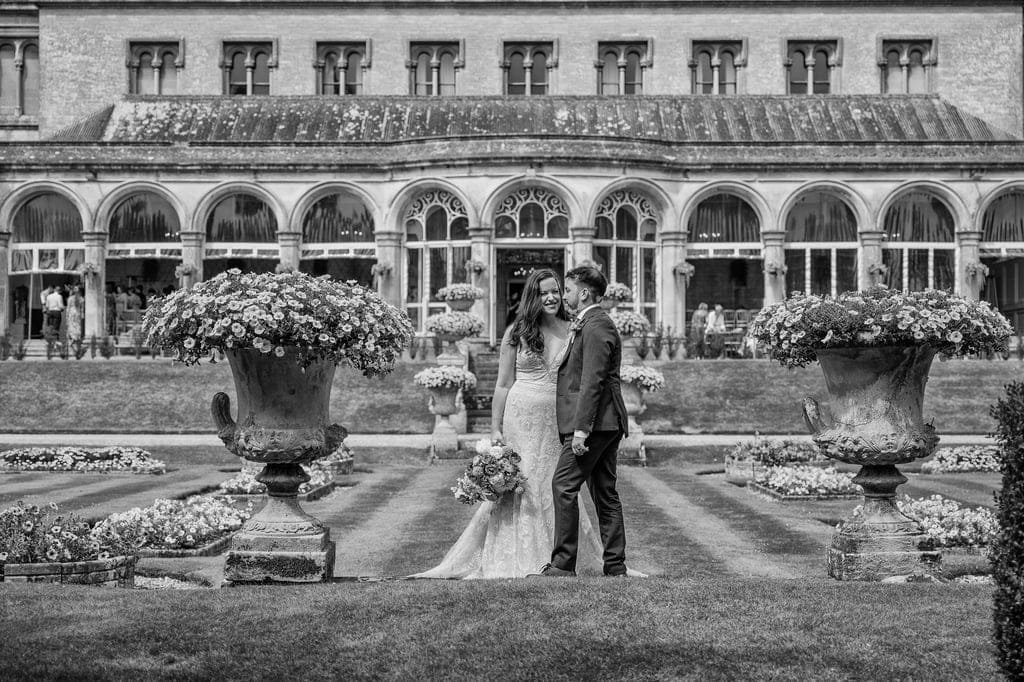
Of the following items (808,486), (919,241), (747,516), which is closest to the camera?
(747,516)

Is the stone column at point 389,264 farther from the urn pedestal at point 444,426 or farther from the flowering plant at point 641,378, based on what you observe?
the flowering plant at point 641,378

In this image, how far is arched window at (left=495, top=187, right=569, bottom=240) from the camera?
120 ft

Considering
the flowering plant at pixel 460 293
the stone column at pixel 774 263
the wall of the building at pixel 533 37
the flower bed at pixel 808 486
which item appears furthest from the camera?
the wall of the building at pixel 533 37

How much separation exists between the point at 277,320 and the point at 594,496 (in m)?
2.86

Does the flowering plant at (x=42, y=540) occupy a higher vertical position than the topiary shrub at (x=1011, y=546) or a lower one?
lower

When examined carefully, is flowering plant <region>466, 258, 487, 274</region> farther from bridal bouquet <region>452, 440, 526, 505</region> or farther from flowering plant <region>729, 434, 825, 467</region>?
bridal bouquet <region>452, 440, 526, 505</region>

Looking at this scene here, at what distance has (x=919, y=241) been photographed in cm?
3803

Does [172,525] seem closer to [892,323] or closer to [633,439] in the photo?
[892,323]

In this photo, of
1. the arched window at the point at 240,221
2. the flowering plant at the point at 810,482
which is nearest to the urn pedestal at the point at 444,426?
the flowering plant at the point at 810,482

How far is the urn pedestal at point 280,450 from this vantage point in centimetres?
1012

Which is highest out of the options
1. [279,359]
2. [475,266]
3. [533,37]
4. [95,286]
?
[533,37]

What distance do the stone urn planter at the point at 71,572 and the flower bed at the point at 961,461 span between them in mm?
14598

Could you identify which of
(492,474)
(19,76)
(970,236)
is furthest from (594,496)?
(19,76)

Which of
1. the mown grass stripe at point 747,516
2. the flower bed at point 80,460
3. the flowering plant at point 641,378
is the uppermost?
the flowering plant at point 641,378
